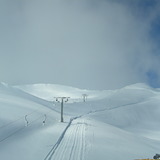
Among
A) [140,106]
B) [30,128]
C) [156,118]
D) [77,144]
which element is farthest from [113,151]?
[140,106]

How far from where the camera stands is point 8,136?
2194 cm

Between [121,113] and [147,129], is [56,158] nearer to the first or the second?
[147,129]

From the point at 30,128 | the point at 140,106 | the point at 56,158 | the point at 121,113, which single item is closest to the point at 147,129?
the point at 121,113

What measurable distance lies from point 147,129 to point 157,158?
1748 inches

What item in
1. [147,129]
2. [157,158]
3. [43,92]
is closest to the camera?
[157,158]

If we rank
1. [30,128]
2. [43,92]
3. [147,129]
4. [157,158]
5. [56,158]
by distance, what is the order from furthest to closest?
[43,92] < [147,129] < [30,128] < [56,158] < [157,158]

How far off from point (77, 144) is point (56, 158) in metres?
4.60

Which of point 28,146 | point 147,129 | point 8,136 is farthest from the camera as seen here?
point 147,129

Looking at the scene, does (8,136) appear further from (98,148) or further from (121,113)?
(121,113)

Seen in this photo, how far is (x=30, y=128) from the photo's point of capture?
91.0ft

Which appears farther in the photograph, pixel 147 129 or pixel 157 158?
pixel 147 129

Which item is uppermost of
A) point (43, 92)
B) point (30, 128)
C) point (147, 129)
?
point (43, 92)

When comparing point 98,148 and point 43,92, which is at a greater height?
point 43,92

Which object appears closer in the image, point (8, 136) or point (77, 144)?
point (77, 144)
